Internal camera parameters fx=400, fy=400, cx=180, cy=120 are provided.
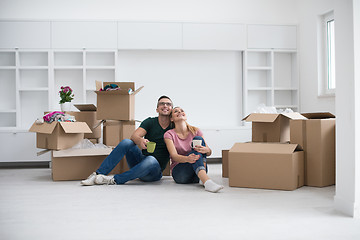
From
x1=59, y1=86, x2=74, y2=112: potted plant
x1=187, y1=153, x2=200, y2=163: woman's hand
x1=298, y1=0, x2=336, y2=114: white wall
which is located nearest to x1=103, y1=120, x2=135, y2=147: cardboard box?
x1=59, y1=86, x2=74, y2=112: potted plant

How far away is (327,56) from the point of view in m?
5.18

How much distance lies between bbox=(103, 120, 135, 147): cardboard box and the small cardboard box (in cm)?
30

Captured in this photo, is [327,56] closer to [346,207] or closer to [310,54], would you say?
[310,54]

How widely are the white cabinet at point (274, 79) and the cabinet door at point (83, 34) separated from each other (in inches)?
75.6

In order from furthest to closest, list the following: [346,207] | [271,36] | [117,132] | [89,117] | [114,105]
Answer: [271,36] < [89,117] < [117,132] < [114,105] < [346,207]

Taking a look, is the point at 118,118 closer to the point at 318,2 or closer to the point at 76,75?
the point at 76,75

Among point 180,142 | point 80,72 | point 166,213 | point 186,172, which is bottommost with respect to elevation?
point 166,213

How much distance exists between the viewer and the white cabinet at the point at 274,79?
5.67m

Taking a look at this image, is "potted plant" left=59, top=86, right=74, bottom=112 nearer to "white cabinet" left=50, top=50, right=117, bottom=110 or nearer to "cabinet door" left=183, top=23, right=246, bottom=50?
"white cabinet" left=50, top=50, right=117, bottom=110

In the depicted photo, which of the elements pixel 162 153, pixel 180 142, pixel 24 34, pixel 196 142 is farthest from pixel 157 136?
pixel 24 34

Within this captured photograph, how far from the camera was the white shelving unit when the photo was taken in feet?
17.0

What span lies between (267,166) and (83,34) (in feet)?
10.2

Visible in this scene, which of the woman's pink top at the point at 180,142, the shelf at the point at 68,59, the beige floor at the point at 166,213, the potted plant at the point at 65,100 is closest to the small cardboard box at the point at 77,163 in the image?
the beige floor at the point at 166,213

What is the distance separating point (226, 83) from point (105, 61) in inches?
67.7
